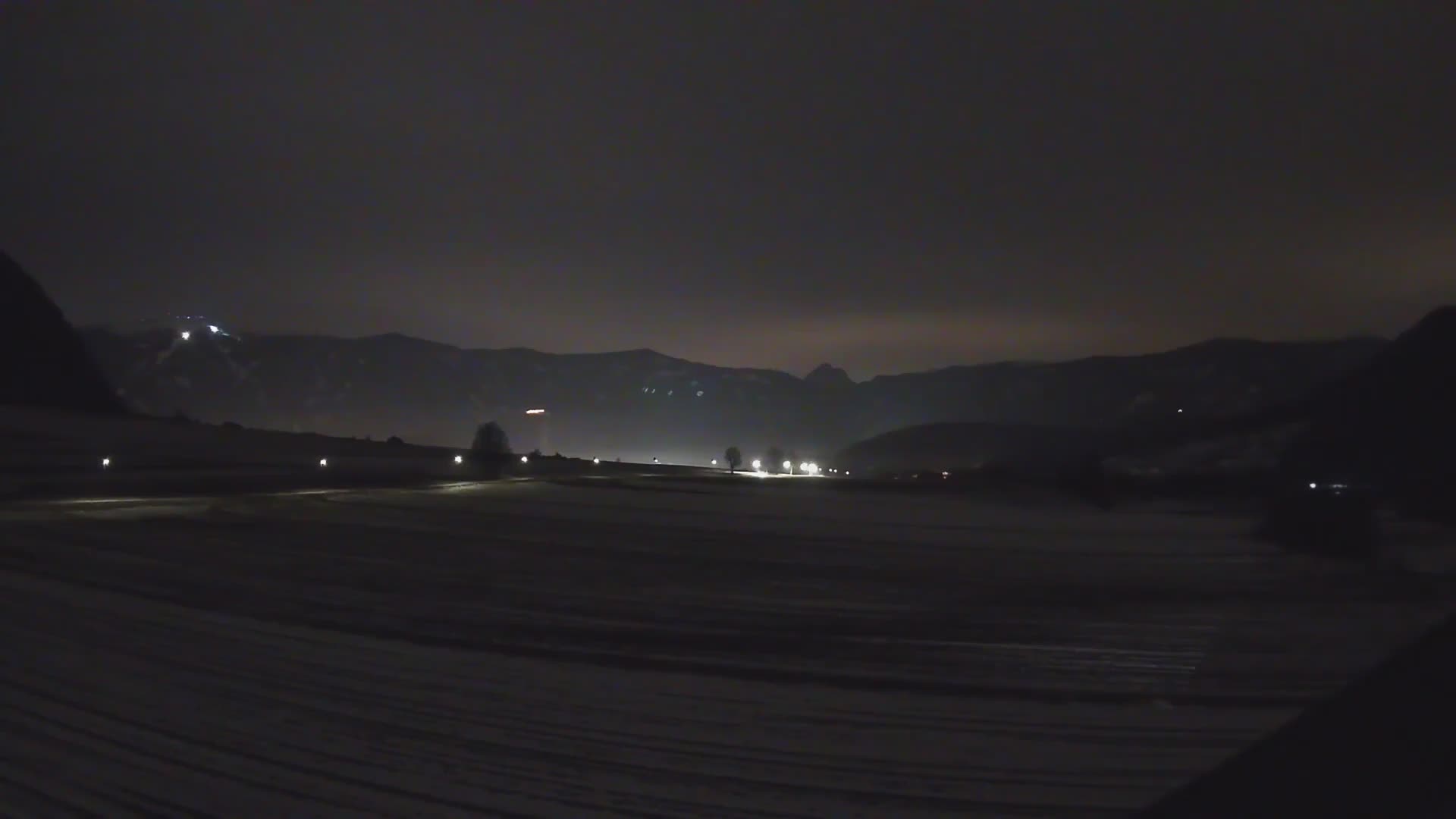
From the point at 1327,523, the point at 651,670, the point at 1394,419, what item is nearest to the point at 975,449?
the point at 1394,419

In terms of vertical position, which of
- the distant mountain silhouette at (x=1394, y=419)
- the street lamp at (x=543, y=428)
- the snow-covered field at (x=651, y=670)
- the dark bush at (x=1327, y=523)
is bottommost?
the snow-covered field at (x=651, y=670)

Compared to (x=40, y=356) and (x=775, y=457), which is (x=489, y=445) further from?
(x=40, y=356)

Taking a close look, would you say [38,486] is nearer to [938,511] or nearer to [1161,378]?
[938,511]

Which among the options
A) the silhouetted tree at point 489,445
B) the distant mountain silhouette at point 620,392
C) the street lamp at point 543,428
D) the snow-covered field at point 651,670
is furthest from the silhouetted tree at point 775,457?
the snow-covered field at point 651,670

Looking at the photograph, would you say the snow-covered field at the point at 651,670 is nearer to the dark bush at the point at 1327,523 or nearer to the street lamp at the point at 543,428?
the dark bush at the point at 1327,523

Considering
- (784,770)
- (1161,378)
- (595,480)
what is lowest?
(784,770)

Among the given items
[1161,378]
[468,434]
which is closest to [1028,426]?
[1161,378]

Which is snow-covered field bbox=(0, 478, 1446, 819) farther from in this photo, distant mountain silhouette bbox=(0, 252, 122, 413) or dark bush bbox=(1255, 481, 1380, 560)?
distant mountain silhouette bbox=(0, 252, 122, 413)
